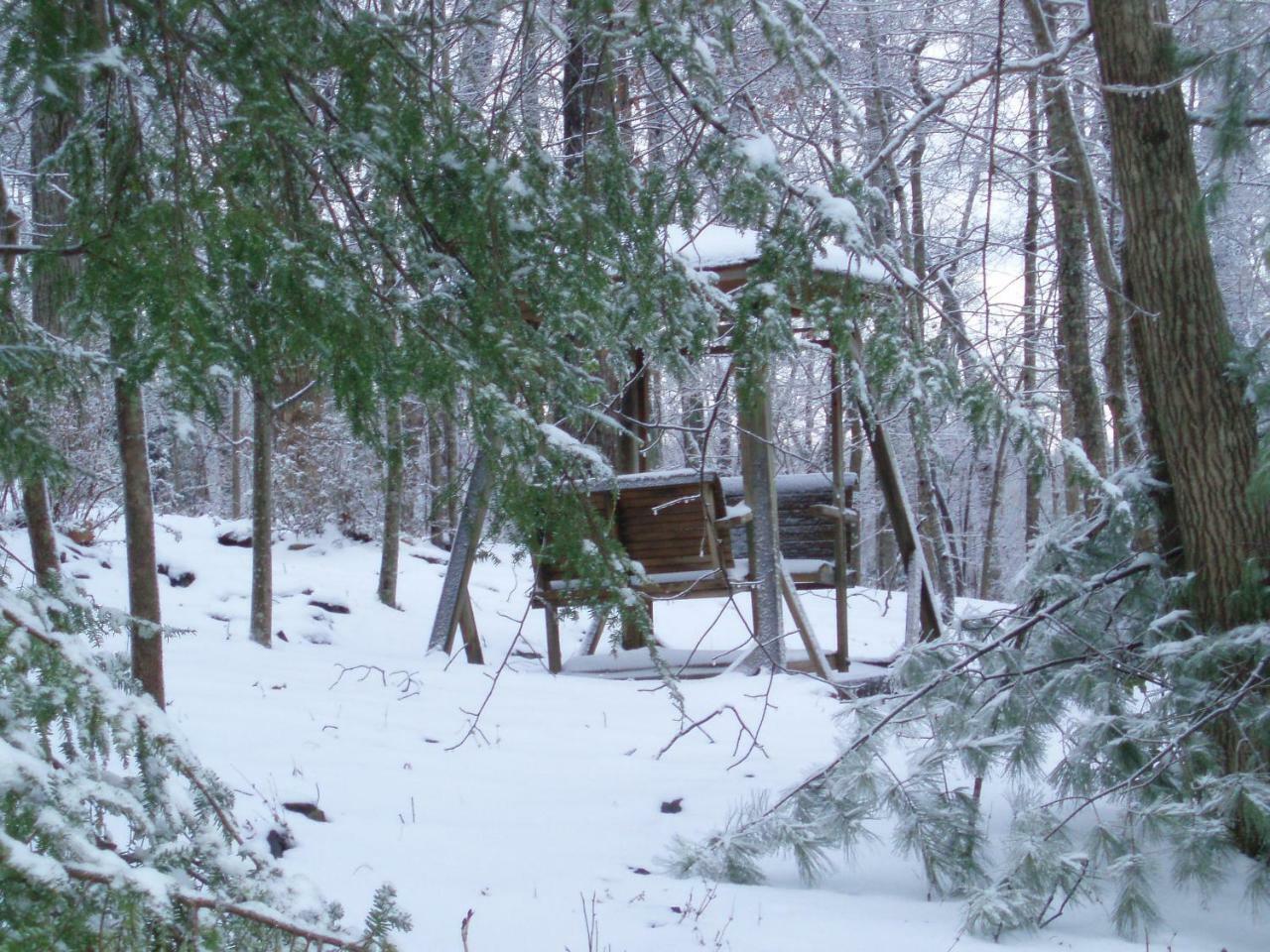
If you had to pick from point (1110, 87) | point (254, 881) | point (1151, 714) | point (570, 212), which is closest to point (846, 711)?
point (1151, 714)

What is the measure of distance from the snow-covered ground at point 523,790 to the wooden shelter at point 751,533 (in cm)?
43

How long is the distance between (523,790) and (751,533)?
2687mm

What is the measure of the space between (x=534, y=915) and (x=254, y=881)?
1746 millimetres

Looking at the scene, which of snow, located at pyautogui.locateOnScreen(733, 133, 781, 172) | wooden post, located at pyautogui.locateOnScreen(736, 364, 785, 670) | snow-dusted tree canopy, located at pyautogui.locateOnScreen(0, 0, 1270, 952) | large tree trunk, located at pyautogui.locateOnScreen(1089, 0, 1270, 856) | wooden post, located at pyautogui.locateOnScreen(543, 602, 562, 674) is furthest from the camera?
wooden post, located at pyautogui.locateOnScreen(543, 602, 562, 674)

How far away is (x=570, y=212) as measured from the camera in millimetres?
2961

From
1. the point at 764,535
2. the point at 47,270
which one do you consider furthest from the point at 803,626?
the point at 47,270

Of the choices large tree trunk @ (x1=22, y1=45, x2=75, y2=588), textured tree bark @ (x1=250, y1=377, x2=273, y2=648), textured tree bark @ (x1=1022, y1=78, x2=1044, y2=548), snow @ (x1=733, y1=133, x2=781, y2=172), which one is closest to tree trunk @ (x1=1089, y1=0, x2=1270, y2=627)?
snow @ (x1=733, y1=133, x2=781, y2=172)

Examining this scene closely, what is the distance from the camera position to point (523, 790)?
15.0 ft

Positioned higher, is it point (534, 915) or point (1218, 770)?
point (1218, 770)

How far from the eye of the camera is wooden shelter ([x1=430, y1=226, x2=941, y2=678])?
6465 millimetres

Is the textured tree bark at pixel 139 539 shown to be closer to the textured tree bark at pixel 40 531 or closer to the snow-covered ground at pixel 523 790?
the snow-covered ground at pixel 523 790

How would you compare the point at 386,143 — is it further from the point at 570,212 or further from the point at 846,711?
the point at 846,711

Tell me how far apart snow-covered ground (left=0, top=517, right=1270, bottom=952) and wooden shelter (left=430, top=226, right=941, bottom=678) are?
43 centimetres

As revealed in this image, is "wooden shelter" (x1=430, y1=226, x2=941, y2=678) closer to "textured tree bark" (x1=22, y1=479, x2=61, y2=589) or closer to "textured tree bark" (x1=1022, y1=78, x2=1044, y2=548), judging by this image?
"textured tree bark" (x1=1022, y1=78, x2=1044, y2=548)
